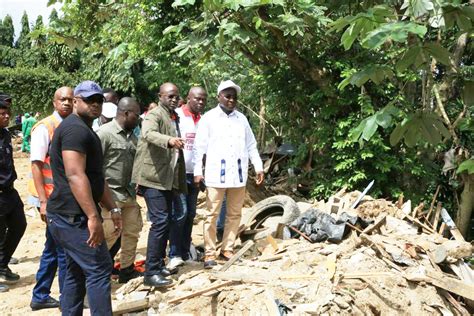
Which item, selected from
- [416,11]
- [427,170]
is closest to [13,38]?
[427,170]

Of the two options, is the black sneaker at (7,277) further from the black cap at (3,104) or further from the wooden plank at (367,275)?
A: the wooden plank at (367,275)

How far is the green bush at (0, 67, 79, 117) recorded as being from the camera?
24.9m

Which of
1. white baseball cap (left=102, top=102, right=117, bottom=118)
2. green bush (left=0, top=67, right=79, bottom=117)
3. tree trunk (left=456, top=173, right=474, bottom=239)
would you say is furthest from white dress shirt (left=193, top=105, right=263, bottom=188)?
green bush (left=0, top=67, right=79, bottom=117)

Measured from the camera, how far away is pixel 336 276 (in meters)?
4.79

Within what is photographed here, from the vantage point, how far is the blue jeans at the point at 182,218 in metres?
5.39

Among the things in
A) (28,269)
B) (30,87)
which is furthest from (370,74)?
(30,87)

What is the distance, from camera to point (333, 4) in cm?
564

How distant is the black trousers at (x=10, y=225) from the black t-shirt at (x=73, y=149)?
2237 mm

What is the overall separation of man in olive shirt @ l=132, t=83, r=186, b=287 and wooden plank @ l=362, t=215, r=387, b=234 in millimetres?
2509

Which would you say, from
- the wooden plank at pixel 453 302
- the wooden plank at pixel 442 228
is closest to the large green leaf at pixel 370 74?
the wooden plank at pixel 453 302

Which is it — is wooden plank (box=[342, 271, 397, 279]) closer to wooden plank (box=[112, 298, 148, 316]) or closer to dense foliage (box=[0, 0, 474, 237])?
dense foliage (box=[0, 0, 474, 237])

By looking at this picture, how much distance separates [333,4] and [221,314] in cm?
361

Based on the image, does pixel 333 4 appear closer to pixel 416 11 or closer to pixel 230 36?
pixel 230 36

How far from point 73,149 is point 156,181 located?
1.63 meters
